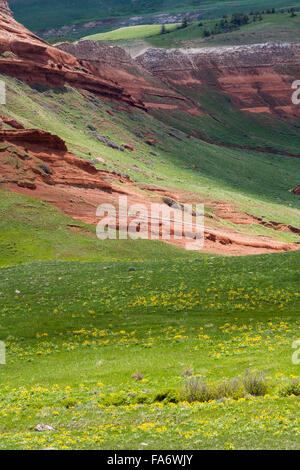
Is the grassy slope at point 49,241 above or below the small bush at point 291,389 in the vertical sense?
below

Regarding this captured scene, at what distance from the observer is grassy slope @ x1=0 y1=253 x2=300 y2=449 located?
569 inches

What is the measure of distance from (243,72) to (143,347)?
6684 inches

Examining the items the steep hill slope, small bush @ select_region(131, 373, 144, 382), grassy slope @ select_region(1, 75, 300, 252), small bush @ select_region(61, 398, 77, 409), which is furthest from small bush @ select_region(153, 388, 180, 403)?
grassy slope @ select_region(1, 75, 300, 252)

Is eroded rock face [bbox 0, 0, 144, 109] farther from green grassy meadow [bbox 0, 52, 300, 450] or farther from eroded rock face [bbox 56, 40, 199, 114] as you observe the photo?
green grassy meadow [bbox 0, 52, 300, 450]

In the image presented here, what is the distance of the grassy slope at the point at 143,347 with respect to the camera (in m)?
14.5

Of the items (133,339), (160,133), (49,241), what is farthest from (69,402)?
(160,133)

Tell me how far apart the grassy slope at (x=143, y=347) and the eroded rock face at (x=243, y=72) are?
14808cm

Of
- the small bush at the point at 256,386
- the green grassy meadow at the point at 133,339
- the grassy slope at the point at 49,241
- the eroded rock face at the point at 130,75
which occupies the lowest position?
the grassy slope at the point at 49,241

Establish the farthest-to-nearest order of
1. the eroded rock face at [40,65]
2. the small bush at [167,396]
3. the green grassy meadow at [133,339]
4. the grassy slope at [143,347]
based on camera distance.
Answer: the eroded rock face at [40,65] < the small bush at [167,396] < the green grassy meadow at [133,339] < the grassy slope at [143,347]

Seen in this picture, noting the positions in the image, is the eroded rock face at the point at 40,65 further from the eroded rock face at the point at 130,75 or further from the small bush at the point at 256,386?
the small bush at the point at 256,386

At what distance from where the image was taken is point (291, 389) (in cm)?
1692

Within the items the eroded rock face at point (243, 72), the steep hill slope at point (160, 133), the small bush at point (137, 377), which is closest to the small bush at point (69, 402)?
the small bush at point (137, 377)

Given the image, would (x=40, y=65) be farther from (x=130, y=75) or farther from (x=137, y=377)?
(x=137, y=377)

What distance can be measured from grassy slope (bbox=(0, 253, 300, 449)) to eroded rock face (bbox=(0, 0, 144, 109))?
82.8 m
